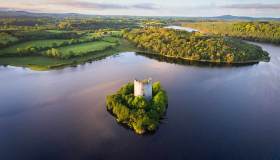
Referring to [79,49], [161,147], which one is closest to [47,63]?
[79,49]

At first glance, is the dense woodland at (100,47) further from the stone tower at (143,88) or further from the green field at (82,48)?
the stone tower at (143,88)

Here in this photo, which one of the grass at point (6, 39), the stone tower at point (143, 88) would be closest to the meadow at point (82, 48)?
the grass at point (6, 39)

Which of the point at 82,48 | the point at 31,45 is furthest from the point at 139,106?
the point at 31,45

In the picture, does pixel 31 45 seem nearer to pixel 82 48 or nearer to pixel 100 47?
pixel 82 48

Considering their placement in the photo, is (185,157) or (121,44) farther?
(121,44)

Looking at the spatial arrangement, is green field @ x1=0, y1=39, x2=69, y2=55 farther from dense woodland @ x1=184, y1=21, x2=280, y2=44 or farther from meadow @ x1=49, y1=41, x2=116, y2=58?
dense woodland @ x1=184, y1=21, x2=280, y2=44

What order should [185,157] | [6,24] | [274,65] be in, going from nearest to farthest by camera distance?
[185,157]
[274,65]
[6,24]

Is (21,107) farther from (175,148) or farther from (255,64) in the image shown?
(255,64)
